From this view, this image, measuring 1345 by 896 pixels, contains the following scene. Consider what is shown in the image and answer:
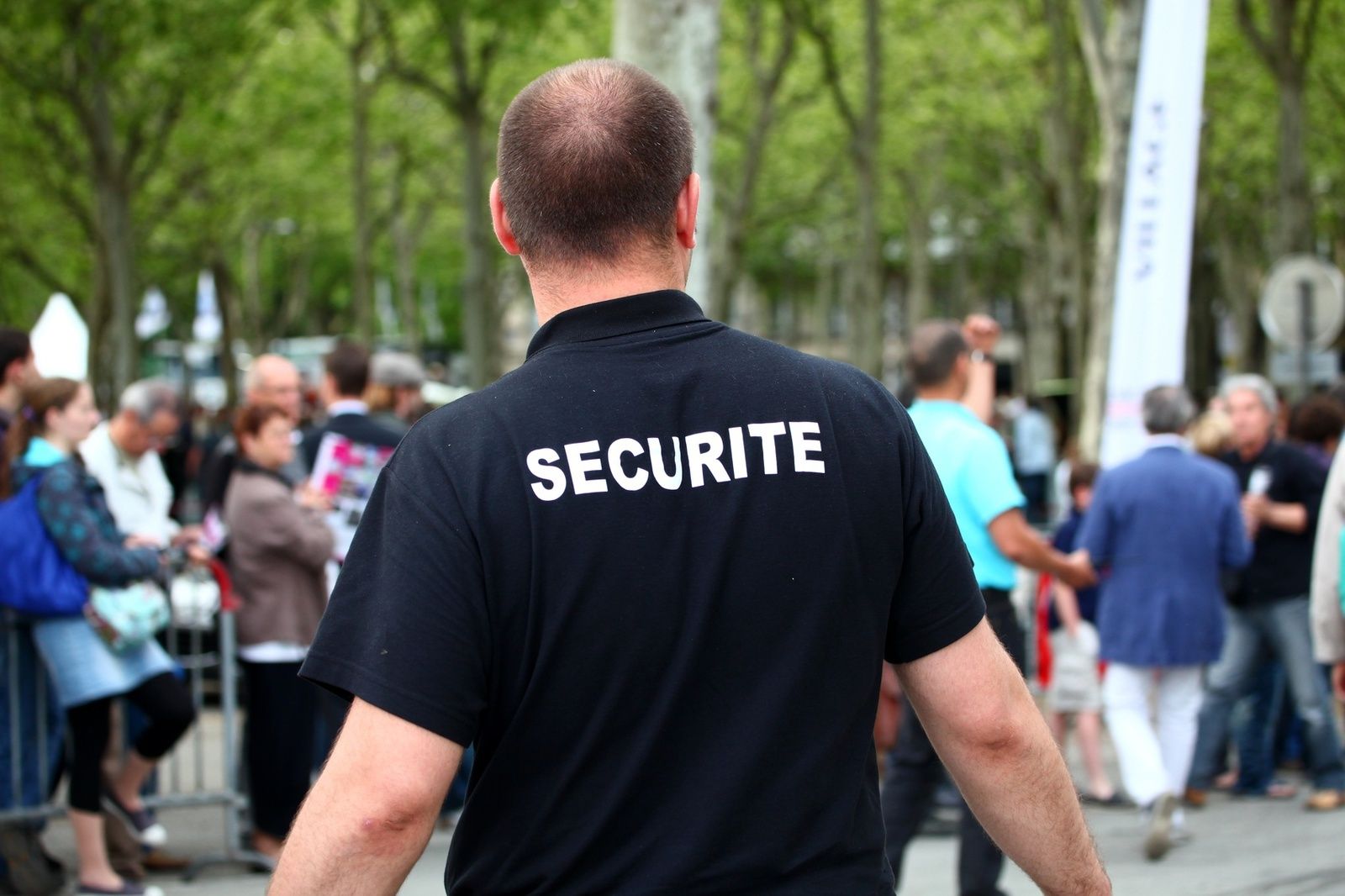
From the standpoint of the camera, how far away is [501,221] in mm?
2164

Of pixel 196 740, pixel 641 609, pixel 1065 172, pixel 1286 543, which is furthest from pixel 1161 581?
pixel 1065 172

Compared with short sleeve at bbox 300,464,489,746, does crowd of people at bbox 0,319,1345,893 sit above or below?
below

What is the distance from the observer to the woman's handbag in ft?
20.2

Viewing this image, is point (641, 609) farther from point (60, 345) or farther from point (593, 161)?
point (60, 345)

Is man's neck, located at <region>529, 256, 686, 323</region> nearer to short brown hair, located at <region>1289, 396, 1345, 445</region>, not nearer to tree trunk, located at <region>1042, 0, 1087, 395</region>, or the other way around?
short brown hair, located at <region>1289, 396, 1345, 445</region>

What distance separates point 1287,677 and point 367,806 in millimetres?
7760

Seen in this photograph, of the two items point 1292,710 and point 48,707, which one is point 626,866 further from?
point 1292,710

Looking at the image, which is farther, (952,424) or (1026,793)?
(952,424)

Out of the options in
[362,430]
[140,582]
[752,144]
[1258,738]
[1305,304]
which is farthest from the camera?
[752,144]

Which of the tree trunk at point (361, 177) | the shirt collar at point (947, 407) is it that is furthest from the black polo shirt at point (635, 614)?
the tree trunk at point (361, 177)

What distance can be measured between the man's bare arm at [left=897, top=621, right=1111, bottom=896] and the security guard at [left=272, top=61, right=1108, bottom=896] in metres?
0.01

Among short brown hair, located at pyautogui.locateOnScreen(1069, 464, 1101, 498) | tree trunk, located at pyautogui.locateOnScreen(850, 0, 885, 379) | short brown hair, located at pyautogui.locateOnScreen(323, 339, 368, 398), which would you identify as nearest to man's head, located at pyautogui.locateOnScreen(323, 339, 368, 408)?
short brown hair, located at pyautogui.locateOnScreen(323, 339, 368, 398)

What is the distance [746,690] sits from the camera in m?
2.00

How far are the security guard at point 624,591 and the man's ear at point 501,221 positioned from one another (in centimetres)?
3
